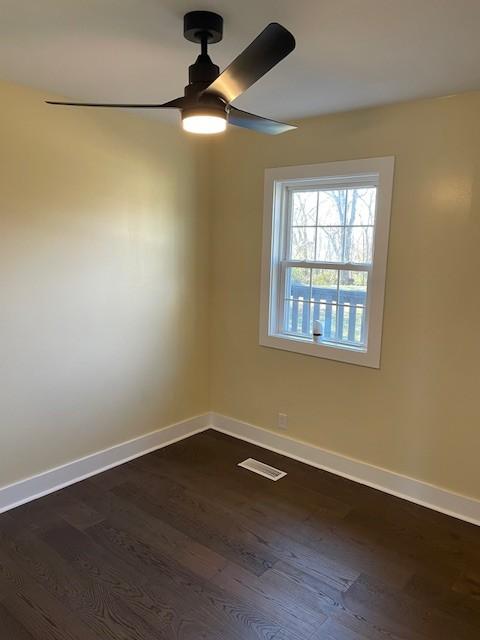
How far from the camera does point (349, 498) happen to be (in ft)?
9.72

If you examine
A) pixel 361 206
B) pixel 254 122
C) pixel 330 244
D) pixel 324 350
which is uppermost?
pixel 254 122

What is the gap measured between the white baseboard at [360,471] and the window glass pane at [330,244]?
55.4 inches

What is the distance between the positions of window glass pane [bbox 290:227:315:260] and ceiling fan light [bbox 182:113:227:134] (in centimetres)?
165

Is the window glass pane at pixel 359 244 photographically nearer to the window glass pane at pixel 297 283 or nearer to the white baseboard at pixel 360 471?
the window glass pane at pixel 297 283

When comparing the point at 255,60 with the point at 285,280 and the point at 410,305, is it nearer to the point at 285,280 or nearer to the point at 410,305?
the point at 410,305

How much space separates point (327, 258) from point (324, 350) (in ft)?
2.18

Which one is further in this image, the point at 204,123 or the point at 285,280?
the point at 285,280

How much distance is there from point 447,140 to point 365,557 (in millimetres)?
2363

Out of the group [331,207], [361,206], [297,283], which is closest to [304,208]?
[331,207]

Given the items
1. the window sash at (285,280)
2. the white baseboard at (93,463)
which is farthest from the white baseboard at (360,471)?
the window sash at (285,280)

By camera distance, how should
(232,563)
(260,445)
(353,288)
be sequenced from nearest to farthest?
(232,563), (353,288), (260,445)

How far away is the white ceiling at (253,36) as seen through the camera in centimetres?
172

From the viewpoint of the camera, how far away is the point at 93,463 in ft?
10.4

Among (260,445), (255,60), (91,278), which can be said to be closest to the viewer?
(255,60)
